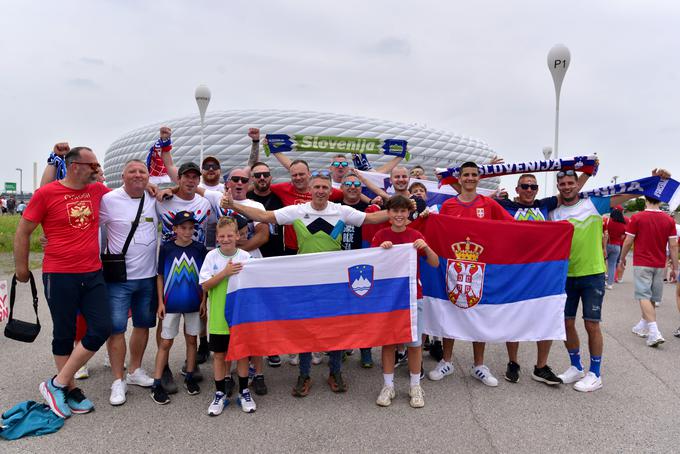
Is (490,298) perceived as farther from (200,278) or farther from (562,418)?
(200,278)

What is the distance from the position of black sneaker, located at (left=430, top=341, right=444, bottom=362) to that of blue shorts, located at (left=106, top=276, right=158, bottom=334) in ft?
10.6

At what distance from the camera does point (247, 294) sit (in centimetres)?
402

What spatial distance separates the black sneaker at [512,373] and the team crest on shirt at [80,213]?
436 cm

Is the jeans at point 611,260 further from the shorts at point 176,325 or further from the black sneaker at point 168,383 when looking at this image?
the black sneaker at point 168,383

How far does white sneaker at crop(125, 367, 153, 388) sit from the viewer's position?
14.3ft

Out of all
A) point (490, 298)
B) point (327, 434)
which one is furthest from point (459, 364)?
point (327, 434)

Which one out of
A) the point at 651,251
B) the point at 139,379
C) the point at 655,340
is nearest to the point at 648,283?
the point at 651,251

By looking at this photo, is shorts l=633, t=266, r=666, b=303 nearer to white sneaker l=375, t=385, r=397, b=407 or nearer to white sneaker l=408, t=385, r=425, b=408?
white sneaker l=408, t=385, r=425, b=408

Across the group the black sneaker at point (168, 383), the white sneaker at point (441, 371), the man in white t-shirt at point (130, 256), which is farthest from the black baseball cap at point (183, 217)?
the white sneaker at point (441, 371)

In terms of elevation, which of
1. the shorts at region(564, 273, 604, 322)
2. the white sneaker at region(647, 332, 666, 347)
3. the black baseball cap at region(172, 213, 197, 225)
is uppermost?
the black baseball cap at region(172, 213, 197, 225)

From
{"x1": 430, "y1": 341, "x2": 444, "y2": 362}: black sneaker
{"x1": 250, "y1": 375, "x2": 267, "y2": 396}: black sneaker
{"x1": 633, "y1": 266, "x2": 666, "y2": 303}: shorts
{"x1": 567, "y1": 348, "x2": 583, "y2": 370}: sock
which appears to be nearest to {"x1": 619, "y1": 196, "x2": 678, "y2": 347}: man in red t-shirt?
{"x1": 633, "y1": 266, "x2": 666, "y2": 303}: shorts

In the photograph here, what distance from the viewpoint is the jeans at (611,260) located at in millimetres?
10703

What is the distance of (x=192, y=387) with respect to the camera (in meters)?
4.20

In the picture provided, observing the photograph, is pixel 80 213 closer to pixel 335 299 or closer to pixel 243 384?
pixel 243 384
